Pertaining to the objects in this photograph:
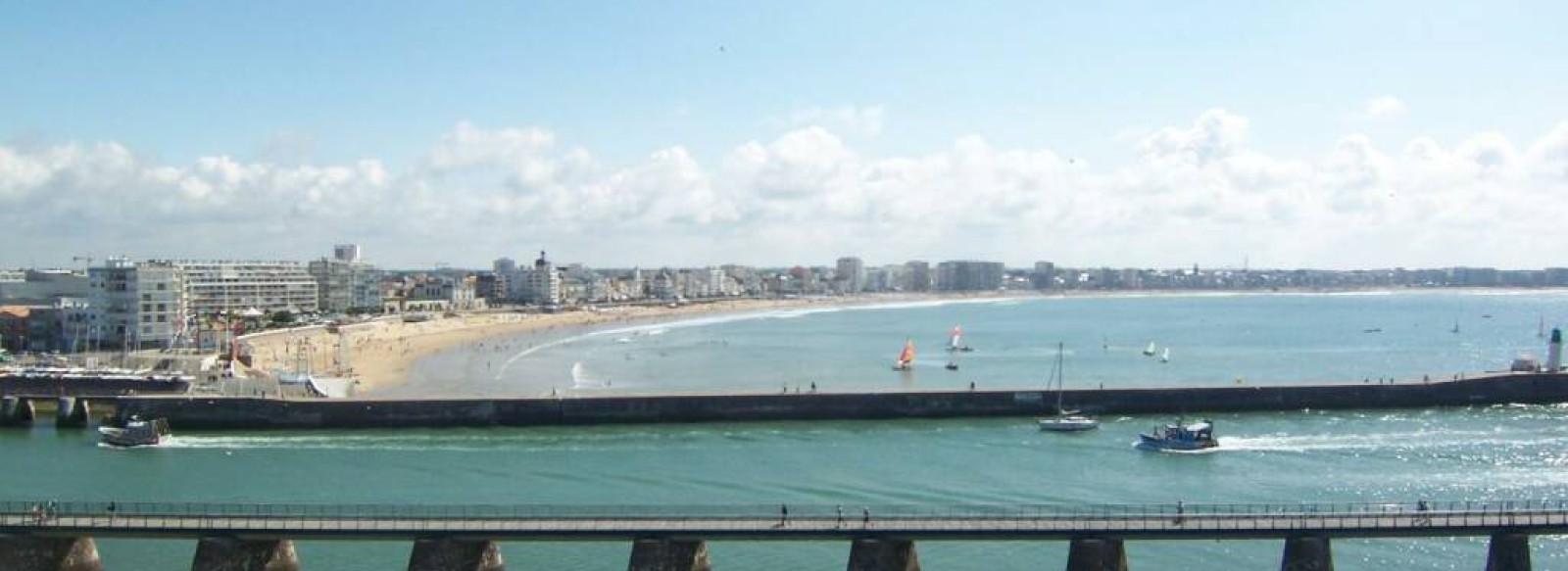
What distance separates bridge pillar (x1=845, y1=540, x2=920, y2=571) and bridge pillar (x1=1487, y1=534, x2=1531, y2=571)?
408 inches

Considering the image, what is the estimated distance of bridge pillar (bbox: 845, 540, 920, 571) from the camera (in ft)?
67.7

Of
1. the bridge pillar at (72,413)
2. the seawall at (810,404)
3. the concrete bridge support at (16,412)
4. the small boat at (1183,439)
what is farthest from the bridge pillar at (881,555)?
the concrete bridge support at (16,412)

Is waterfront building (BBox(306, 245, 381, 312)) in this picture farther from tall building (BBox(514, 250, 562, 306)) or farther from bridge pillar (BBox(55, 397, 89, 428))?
bridge pillar (BBox(55, 397, 89, 428))

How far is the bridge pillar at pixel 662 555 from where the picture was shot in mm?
20531

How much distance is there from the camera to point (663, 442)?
39375 mm

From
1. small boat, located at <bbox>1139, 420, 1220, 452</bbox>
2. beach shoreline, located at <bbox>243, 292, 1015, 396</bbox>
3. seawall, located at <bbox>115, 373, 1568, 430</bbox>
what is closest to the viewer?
small boat, located at <bbox>1139, 420, 1220, 452</bbox>

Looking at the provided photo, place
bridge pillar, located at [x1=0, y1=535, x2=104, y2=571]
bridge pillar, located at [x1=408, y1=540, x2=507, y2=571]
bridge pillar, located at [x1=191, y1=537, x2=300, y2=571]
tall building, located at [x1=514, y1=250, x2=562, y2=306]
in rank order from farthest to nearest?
tall building, located at [x1=514, y1=250, x2=562, y2=306] < bridge pillar, located at [x1=0, y1=535, x2=104, y2=571] < bridge pillar, located at [x1=191, y1=537, x2=300, y2=571] < bridge pillar, located at [x1=408, y1=540, x2=507, y2=571]

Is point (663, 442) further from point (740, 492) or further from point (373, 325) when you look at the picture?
point (373, 325)

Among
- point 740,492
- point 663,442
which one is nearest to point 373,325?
point 663,442

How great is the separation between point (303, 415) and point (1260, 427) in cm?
3404

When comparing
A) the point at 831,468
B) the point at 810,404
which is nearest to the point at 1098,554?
the point at 831,468

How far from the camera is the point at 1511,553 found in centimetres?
2105

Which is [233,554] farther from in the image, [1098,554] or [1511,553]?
[1511,553]

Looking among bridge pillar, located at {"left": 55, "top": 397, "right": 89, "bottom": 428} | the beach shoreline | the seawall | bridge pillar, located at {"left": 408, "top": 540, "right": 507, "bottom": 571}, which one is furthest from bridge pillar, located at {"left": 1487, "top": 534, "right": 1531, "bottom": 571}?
bridge pillar, located at {"left": 55, "top": 397, "right": 89, "bottom": 428}
